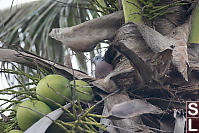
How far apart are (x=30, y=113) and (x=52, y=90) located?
0.29ft

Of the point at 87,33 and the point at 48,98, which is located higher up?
the point at 87,33

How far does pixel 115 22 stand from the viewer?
117 cm

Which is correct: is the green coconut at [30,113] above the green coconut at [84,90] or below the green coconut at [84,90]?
below

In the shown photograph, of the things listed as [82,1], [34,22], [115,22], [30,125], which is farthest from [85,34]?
[34,22]

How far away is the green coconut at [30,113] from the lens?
A: 98 centimetres
